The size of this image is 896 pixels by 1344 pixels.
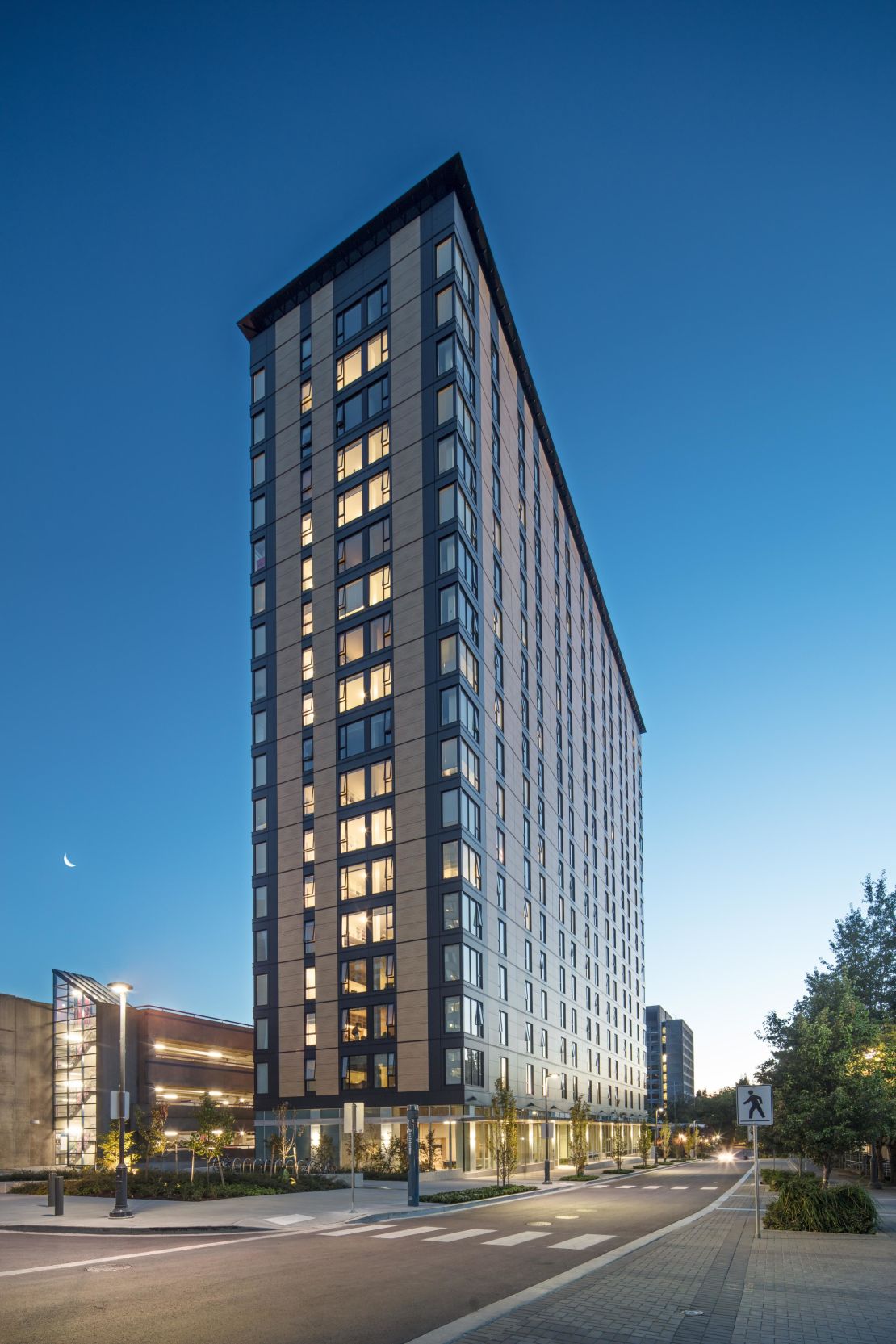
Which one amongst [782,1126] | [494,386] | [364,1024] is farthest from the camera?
[494,386]

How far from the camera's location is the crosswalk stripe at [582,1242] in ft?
64.6

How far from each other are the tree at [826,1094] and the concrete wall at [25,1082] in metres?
52.0

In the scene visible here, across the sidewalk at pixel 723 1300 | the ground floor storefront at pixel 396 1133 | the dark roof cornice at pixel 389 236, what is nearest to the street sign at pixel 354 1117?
the sidewalk at pixel 723 1300

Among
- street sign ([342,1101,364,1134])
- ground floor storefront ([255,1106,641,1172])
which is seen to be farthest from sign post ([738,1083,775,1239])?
ground floor storefront ([255,1106,641,1172])

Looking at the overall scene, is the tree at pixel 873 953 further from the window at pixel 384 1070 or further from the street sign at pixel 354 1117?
the street sign at pixel 354 1117

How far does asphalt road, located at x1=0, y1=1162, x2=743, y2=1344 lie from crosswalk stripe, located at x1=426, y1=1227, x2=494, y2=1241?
53mm

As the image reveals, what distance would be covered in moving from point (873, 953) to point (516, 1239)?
146 ft

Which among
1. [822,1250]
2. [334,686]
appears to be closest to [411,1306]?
[822,1250]

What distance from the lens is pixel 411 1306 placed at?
13.0m

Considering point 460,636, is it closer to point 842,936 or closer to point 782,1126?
point 842,936

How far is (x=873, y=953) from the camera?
58.7 meters

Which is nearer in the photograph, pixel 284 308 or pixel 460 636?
pixel 460 636

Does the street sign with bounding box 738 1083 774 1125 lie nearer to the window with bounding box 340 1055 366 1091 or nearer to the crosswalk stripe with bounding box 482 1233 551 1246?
the crosswalk stripe with bounding box 482 1233 551 1246

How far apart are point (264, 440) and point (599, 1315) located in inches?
2628
